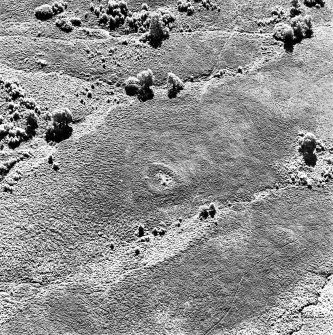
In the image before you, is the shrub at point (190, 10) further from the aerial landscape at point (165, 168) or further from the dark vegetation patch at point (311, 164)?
the dark vegetation patch at point (311, 164)

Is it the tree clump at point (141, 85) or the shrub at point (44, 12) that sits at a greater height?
the shrub at point (44, 12)

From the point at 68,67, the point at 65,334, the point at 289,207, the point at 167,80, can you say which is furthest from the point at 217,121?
the point at 65,334

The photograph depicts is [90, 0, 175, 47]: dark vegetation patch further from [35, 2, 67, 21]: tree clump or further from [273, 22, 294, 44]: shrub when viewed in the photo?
[273, 22, 294, 44]: shrub

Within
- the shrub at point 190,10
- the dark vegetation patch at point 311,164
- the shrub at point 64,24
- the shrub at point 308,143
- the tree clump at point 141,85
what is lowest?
the dark vegetation patch at point 311,164

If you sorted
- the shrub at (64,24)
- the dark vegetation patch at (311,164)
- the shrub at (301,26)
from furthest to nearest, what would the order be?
the shrub at (301,26), the shrub at (64,24), the dark vegetation patch at (311,164)

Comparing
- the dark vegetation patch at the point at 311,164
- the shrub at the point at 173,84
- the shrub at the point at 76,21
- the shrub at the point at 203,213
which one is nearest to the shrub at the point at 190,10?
the shrub at the point at 173,84

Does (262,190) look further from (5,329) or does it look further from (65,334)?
(5,329)

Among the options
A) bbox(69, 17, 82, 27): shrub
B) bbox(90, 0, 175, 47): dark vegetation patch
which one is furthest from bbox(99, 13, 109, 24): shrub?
bbox(69, 17, 82, 27): shrub

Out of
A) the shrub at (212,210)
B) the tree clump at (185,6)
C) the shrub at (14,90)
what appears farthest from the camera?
the tree clump at (185,6)
